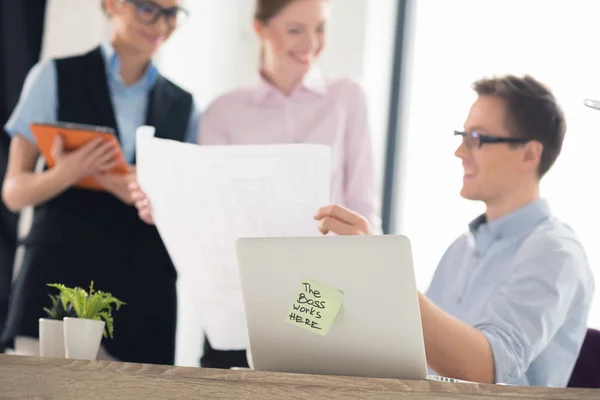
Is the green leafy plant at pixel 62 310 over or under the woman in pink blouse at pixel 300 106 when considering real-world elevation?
under

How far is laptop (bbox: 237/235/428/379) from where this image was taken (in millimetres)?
1051

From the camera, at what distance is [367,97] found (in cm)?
222

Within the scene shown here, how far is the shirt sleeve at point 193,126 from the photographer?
7.50 feet

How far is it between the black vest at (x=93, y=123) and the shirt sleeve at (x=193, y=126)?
0.04ft


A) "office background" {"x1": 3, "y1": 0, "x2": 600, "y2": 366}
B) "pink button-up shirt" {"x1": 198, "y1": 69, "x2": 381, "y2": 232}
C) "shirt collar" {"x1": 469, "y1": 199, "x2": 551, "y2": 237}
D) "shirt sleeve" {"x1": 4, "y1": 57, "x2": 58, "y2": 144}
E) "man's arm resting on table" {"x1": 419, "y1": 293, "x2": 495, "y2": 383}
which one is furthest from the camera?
"shirt sleeve" {"x1": 4, "y1": 57, "x2": 58, "y2": 144}

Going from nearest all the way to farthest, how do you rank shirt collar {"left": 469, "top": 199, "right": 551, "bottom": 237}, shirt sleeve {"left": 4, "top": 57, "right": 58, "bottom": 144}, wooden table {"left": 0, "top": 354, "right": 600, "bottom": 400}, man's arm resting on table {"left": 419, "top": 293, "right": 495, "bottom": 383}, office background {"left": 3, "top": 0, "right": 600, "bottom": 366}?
wooden table {"left": 0, "top": 354, "right": 600, "bottom": 400} → man's arm resting on table {"left": 419, "top": 293, "right": 495, "bottom": 383} → shirt collar {"left": 469, "top": 199, "right": 551, "bottom": 237} → office background {"left": 3, "top": 0, "right": 600, "bottom": 366} → shirt sleeve {"left": 4, "top": 57, "right": 58, "bottom": 144}

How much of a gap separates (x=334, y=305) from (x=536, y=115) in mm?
1118

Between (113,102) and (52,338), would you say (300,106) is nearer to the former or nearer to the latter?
(113,102)

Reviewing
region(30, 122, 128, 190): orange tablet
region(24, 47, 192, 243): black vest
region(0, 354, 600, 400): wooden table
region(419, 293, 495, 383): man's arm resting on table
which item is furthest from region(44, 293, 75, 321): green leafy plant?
region(24, 47, 192, 243): black vest

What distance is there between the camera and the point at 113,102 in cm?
229

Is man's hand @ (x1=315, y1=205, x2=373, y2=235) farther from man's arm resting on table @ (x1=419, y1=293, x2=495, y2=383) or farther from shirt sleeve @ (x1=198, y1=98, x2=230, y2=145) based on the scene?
shirt sleeve @ (x1=198, y1=98, x2=230, y2=145)

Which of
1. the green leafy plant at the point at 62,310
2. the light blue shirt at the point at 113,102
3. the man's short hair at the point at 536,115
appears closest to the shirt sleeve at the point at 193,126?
the light blue shirt at the point at 113,102

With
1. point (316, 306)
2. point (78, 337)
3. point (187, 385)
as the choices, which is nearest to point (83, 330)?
point (78, 337)

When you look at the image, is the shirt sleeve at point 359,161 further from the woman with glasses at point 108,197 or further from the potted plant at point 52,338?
the potted plant at point 52,338
